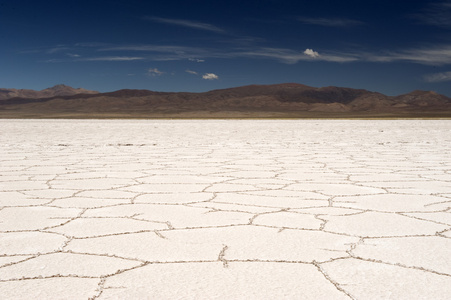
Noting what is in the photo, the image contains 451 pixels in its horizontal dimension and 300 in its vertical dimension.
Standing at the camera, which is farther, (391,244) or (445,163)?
(445,163)

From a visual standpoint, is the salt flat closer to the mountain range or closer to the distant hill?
the mountain range

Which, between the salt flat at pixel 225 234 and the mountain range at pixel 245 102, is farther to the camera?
the mountain range at pixel 245 102

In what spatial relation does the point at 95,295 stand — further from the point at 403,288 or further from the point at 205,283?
the point at 403,288

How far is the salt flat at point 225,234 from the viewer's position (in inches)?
58.0

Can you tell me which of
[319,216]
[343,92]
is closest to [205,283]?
[319,216]

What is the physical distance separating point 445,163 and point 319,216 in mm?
2910

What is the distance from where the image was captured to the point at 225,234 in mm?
2051

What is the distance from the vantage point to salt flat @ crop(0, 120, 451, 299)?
147cm

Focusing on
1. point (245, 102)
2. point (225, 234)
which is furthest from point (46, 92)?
point (225, 234)

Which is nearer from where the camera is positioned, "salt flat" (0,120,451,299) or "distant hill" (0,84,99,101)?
"salt flat" (0,120,451,299)

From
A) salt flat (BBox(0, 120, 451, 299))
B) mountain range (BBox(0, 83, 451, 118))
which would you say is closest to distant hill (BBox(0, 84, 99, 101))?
mountain range (BBox(0, 83, 451, 118))

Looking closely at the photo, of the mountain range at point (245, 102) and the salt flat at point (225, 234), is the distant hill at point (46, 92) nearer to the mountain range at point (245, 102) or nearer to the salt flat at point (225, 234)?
the mountain range at point (245, 102)

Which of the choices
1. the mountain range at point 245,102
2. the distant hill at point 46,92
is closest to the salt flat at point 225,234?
the mountain range at point 245,102

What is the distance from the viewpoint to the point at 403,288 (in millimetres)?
1449
